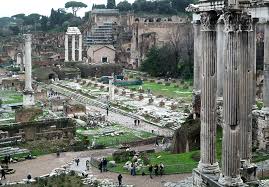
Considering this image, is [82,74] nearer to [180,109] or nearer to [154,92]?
[154,92]

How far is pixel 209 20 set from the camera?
12.6 m

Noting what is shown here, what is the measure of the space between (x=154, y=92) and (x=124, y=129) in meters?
15.9

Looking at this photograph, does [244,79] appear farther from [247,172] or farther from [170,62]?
[170,62]

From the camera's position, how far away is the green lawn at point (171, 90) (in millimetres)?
44338

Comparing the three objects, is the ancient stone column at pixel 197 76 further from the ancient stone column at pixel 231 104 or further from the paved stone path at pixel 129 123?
the ancient stone column at pixel 231 104

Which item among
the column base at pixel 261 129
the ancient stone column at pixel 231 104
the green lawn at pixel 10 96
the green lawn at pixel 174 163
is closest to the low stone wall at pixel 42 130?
the green lawn at pixel 174 163

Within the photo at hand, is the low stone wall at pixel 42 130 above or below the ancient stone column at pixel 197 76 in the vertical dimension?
below

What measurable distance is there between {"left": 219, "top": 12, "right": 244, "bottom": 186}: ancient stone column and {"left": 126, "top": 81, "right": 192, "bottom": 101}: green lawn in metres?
30.1

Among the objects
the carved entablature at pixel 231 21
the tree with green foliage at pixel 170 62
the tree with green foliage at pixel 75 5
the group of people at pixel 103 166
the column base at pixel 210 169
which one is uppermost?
the tree with green foliage at pixel 75 5

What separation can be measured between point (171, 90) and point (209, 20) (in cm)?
3521

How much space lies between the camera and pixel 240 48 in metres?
11.4

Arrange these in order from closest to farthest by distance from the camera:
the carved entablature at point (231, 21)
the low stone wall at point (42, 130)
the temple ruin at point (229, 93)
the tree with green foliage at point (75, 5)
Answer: the carved entablature at point (231, 21) < the temple ruin at point (229, 93) < the low stone wall at point (42, 130) < the tree with green foliage at point (75, 5)

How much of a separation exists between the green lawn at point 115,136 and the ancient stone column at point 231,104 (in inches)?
622

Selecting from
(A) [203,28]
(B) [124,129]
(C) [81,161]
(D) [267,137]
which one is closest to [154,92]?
(B) [124,129]
